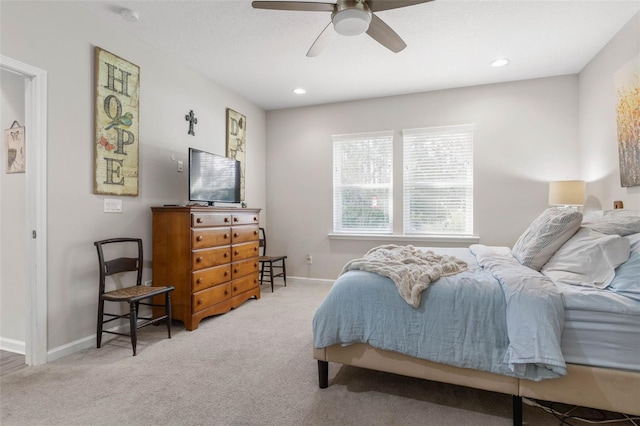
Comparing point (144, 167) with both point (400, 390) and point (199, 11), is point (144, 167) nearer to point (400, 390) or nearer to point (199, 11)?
point (199, 11)

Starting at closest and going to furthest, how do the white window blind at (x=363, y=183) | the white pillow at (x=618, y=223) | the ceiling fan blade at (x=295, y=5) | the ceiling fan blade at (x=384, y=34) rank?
the white pillow at (x=618, y=223) → the ceiling fan blade at (x=295, y=5) → the ceiling fan blade at (x=384, y=34) → the white window blind at (x=363, y=183)

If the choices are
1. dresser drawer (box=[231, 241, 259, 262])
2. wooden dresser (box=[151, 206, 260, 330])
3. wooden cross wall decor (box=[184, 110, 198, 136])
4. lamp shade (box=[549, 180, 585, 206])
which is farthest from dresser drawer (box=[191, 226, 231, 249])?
lamp shade (box=[549, 180, 585, 206])

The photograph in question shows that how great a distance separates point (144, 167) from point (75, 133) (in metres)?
0.67

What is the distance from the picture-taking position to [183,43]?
3074 mm

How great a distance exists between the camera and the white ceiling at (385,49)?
254 cm

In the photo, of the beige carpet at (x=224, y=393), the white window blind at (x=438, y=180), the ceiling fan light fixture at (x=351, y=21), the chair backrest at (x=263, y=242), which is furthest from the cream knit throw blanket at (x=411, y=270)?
the chair backrest at (x=263, y=242)

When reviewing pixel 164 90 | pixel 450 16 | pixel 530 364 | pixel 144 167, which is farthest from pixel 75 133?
pixel 530 364

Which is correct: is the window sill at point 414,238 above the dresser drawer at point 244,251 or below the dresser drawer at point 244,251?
above

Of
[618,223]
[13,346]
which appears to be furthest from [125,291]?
[618,223]

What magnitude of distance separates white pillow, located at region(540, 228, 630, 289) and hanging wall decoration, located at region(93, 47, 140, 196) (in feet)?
11.2

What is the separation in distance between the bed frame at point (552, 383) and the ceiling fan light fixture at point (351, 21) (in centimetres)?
207

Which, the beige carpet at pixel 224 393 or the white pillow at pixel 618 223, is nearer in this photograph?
the beige carpet at pixel 224 393

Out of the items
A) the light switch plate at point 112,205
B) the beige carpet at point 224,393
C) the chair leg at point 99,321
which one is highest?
the light switch plate at point 112,205

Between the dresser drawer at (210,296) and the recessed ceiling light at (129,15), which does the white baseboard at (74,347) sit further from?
the recessed ceiling light at (129,15)
